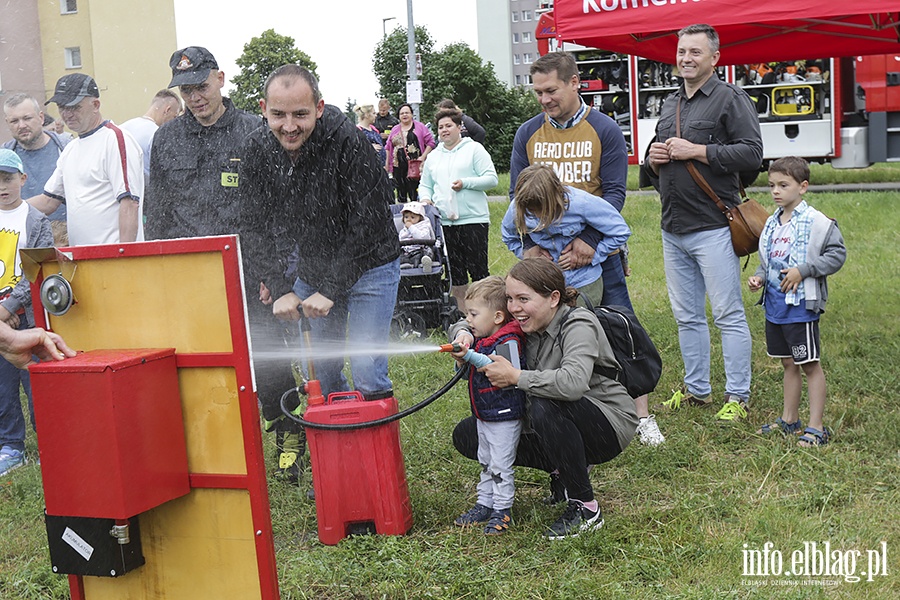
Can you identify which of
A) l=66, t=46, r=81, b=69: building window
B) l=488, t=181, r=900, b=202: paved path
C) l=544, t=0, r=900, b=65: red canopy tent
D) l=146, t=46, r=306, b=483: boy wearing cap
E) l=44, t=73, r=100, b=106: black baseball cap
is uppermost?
l=66, t=46, r=81, b=69: building window

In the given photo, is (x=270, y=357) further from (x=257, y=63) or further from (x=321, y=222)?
(x=257, y=63)

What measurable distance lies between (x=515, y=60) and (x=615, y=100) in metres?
108

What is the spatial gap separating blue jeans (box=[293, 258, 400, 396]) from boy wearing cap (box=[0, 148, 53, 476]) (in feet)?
7.21

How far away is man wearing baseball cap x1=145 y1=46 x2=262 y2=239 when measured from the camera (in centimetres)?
539

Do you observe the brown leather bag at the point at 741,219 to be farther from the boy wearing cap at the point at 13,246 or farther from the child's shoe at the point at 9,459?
the child's shoe at the point at 9,459

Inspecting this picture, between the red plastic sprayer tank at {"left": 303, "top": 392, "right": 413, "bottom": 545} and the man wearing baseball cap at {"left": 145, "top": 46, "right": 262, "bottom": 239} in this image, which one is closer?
the red plastic sprayer tank at {"left": 303, "top": 392, "right": 413, "bottom": 545}

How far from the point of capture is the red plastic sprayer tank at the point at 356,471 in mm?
4391

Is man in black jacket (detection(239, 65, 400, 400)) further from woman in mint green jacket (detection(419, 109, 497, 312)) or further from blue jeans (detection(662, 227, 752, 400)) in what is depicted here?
woman in mint green jacket (detection(419, 109, 497, 312))

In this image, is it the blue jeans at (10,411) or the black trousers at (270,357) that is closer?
the black trousers at (270,357)

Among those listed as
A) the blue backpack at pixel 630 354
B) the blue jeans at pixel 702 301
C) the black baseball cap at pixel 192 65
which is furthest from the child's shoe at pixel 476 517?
the black baseball cap at pixel 192 65

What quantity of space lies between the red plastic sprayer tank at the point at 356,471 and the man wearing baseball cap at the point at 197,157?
5.18ft

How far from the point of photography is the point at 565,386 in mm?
4199

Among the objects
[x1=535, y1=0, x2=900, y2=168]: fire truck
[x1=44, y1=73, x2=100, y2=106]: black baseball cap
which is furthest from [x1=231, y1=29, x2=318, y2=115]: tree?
[x1=44, y1=73, x2=100, y2=106]: black baseball cap

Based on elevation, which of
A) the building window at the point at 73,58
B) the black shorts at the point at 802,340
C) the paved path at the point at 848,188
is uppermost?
the building window at the point at 73,58
